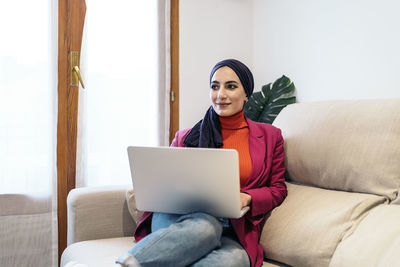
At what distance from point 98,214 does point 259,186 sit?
73 centimetres

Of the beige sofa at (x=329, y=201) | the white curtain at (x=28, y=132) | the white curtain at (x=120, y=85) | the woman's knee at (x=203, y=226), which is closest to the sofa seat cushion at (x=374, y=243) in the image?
the beige sofa at (x=329, y=201)

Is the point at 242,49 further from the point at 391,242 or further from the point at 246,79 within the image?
the point at 391,242

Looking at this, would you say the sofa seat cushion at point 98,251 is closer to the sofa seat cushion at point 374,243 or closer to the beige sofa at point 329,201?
the beige sofa at point 329,201

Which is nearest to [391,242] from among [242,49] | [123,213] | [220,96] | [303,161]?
[303,161]

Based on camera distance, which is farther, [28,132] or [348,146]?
[28,132]

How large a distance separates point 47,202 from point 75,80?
0.72m

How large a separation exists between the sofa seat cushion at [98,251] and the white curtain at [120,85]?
73cm

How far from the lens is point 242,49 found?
2.91 meters

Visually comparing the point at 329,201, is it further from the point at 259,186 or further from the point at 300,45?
the point at 300,45

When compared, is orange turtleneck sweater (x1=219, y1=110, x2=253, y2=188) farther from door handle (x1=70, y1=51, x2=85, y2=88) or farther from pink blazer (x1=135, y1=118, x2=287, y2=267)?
door handle (x1=70, y1=51, x2=85, y2=88)

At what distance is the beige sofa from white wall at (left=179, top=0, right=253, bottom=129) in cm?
108

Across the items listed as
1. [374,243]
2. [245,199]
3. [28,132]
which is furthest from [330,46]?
[28,132]

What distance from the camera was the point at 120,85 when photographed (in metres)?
2.46

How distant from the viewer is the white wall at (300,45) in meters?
2.00
